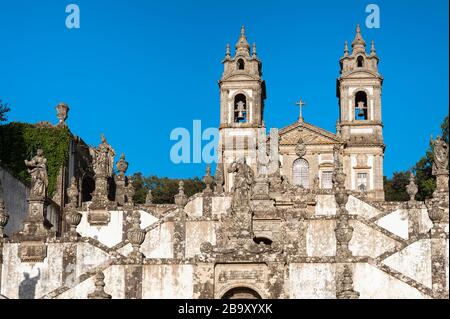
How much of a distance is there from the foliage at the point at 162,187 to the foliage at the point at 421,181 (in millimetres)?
13940

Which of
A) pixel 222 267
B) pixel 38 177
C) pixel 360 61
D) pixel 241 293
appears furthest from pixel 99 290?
pixel 360 61

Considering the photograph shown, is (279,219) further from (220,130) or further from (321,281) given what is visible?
(220,130)

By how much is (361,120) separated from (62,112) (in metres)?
20.5

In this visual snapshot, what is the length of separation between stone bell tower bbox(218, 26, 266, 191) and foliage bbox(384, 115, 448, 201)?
34.3 ft

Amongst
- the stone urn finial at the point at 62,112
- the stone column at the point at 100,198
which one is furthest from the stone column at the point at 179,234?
the stone urn finial at the point at 62,112

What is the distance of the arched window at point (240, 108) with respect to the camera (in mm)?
55156

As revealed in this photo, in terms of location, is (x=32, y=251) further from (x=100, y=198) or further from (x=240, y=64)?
(x=240, y=64)

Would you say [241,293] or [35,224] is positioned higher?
[35,224]

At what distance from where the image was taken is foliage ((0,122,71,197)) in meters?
39.2

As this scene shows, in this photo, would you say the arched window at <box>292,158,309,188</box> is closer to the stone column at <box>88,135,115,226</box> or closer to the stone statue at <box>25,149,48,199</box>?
the stone column at <box>88,135,115,226</box>

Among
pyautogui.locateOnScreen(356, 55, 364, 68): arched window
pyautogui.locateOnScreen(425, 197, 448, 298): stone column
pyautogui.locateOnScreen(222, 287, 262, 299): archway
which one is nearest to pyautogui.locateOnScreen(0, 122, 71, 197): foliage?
pyautogui.locateOnScreen(222, 287, 262, 299): archway

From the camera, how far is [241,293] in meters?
25.0

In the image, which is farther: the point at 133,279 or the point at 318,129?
the point at 318,129

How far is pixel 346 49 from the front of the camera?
2185 inches
